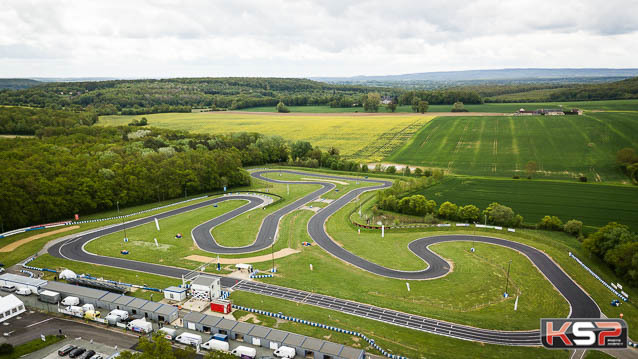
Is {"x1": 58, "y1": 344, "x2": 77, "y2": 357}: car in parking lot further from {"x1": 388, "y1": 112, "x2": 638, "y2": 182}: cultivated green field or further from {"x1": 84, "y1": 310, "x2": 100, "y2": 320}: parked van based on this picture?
{"x1": 388, "y1": 112, "x2": 638, "y2": 182}: cultivated green field

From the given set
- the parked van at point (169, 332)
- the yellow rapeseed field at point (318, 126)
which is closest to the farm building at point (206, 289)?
the parked van at point (169, 332)

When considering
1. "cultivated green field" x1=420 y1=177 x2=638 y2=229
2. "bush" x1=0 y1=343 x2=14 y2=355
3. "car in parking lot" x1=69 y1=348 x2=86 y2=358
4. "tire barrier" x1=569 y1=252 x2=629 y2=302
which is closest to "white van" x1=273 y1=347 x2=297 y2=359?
"car in parking lot" x1=69 y1=348 x2=86 y2=358

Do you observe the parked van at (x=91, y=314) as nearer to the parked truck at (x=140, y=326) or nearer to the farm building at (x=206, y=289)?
the parked truck at (x=140, y=326)

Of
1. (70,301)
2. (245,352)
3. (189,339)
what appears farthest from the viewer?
(70,301)

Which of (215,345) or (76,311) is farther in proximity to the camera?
(76,311)

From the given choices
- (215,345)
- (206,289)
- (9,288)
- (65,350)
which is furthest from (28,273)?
(215,345)

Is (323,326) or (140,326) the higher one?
(140,326)

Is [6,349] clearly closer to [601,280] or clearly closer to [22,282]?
[22,282]
